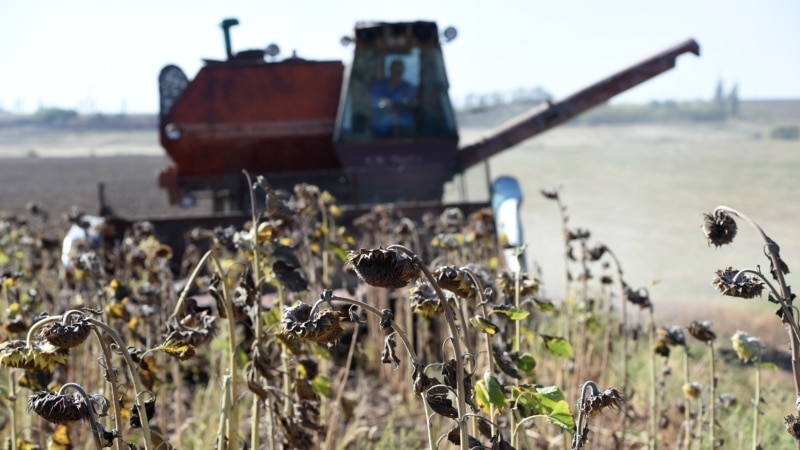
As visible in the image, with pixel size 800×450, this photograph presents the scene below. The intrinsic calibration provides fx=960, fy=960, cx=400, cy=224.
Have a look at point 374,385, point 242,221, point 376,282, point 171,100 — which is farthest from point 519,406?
point 171,100

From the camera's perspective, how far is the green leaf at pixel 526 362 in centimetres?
192

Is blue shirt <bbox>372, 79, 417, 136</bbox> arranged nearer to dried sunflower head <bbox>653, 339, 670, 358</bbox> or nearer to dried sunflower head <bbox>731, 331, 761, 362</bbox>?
dried sunflower head <bbox>653, 339, 670, 358</bbox>

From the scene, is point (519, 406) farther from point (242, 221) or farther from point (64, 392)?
point (242, 221)

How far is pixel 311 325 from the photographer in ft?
4.71

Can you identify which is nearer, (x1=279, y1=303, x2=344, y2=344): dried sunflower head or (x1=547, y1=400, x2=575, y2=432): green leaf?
(x1=279, y1=303, x2=344, y2=344): dried sunflower head

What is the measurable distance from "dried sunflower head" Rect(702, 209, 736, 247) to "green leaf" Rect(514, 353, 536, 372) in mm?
463

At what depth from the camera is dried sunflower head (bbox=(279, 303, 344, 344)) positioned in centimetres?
143

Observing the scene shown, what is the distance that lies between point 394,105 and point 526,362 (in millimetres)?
6434

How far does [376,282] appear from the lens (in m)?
1.36

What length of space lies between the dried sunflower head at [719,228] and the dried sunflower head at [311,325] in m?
0.65

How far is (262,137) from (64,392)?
6.96 metres

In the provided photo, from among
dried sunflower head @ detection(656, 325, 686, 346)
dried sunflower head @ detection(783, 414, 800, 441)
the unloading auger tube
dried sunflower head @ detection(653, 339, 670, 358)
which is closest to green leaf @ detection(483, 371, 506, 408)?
dried sunflower head @ detection(783, 414, 800, 441)

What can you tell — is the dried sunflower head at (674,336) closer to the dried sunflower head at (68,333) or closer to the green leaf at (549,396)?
the green leaf at (549,396)

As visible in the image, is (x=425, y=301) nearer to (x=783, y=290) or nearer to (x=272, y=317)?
(x=783, y=290)
